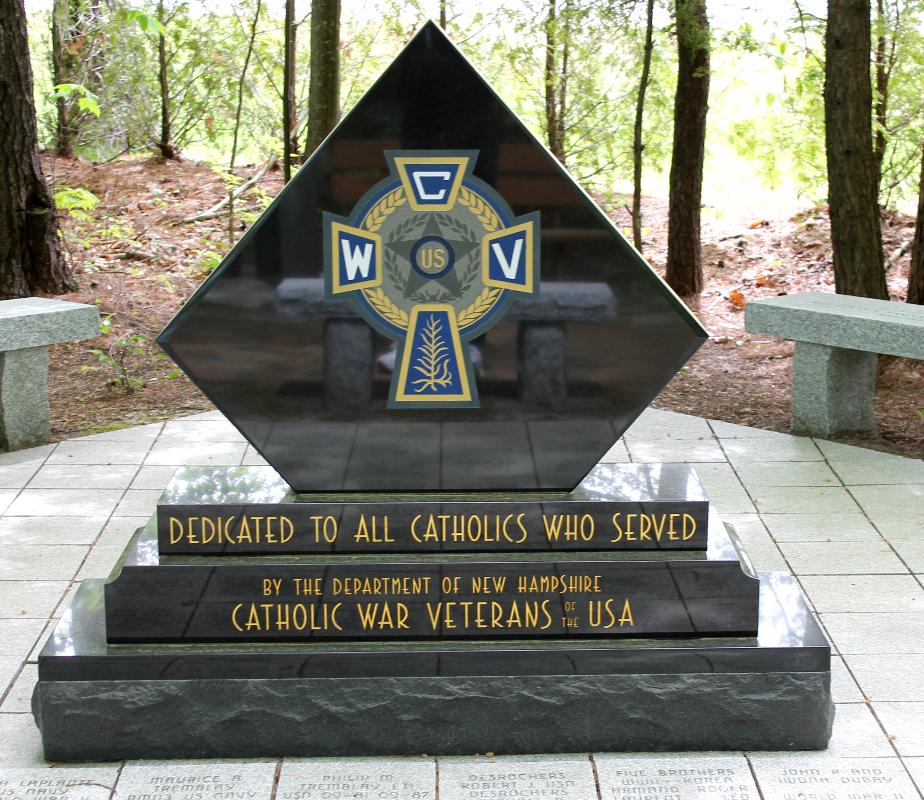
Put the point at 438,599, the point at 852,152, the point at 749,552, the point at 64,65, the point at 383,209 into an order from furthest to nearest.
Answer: the point at 64,65 < the point at 852,152 < the point at 749,552 < the point at 438,599 < the point at 383,209

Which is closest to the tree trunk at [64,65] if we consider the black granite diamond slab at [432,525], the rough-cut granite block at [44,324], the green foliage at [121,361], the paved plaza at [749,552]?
the green foliage at [121,361]

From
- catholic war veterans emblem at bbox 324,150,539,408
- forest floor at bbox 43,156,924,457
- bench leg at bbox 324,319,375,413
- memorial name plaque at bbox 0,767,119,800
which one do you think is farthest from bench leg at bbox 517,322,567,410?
forest floor at bbox 43,156,924,457

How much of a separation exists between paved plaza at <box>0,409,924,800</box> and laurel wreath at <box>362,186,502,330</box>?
1464mm

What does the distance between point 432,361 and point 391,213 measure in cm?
52

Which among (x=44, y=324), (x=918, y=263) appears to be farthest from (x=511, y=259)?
(x=918, y=263)

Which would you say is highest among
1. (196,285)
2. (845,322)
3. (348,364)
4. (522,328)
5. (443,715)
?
(522,328)

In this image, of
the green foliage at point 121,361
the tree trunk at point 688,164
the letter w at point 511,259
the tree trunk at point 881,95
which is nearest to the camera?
the letter w at point 511,259

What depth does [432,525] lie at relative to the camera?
13.6ft

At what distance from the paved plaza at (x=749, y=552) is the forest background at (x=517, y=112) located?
52.5 inches

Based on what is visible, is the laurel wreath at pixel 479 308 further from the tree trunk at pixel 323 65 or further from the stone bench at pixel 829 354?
the tree trunk at pixel 323 65

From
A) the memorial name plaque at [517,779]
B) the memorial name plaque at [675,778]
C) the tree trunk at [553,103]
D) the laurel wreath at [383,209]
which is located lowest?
the memorial name plaque at [517,779]

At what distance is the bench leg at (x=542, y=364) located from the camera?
13.5 ft

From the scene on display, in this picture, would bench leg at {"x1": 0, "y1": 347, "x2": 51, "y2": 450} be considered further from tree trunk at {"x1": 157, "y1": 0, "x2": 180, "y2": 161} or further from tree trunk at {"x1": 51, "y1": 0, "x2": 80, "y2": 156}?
tree trunk at {"x1": 157, "y1": 0, "x2": 180, "y2": 161}

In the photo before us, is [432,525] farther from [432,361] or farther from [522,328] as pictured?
[522,328]
